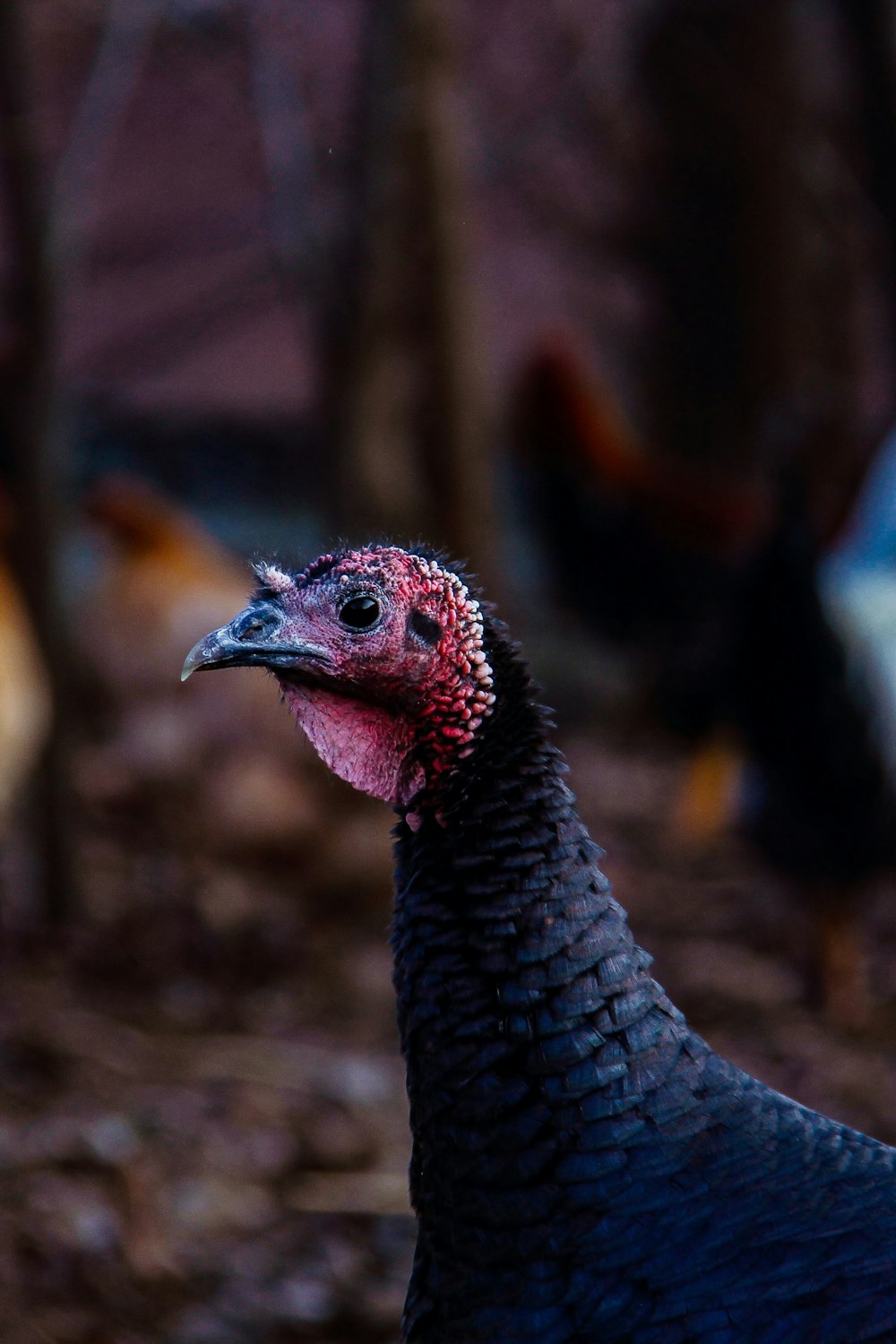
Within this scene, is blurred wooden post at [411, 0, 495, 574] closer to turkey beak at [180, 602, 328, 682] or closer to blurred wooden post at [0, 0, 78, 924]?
blurred wooden post at [0, 0, 78, 924]

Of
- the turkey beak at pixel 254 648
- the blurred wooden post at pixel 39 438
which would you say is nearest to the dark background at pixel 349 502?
the blurred wooden post at pixel 39 438

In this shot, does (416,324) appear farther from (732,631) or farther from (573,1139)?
(573,1139)

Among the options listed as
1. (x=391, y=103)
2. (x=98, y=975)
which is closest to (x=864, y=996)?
(x=98, y=975)

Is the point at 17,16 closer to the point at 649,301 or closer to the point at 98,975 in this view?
the point at 98,975

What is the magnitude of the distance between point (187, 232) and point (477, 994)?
6323 millimetres

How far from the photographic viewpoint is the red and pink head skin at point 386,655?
174 centimetres

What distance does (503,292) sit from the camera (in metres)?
8.28

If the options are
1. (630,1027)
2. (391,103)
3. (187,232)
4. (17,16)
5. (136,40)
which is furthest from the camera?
(187,232)

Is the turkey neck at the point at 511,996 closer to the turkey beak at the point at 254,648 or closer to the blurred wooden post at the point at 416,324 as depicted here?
the turkey beak at the point at 254,648

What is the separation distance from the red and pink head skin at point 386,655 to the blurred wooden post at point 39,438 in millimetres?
2867

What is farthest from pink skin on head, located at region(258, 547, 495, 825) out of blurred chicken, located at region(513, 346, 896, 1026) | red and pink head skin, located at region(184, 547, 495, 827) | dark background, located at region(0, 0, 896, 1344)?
blurred chicken, located at region(513, 346, 896, 1026)

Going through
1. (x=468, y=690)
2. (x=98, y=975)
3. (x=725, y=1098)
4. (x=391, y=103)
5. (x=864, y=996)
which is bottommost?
(x=725, y=1098)

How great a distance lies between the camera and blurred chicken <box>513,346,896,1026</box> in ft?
14.7

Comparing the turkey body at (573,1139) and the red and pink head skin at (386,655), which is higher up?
the red and pink head skin at (386,655)
